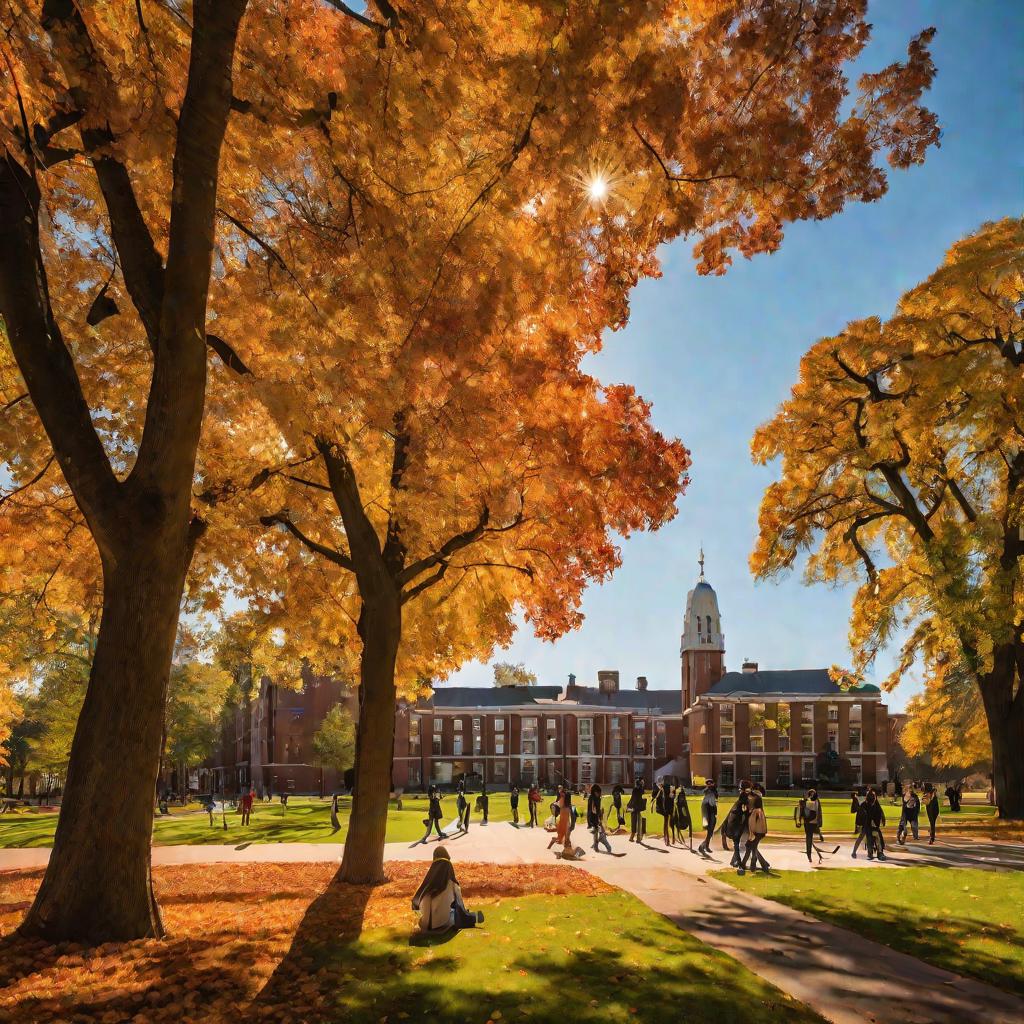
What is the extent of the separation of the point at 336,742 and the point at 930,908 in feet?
203

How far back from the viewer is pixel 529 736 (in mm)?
90125

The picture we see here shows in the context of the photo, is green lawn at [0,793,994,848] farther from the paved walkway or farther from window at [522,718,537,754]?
window at [522,718,537,754]

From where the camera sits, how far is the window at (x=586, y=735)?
296ft

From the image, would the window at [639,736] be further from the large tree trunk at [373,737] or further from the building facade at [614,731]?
the large tree trunk at [373,737]

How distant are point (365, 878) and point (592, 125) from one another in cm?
1174

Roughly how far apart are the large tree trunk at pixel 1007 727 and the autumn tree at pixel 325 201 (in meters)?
22.0

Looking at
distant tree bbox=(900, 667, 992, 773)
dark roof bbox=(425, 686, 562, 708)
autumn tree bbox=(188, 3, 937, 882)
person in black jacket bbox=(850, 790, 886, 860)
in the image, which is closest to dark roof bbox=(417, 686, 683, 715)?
dark roof bbox=(425, 686, 562, 708)

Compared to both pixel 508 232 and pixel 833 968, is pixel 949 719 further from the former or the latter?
pixel 508 232

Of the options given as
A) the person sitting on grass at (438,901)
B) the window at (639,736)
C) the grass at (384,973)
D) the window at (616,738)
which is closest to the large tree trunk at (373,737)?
the grass at (384,973)

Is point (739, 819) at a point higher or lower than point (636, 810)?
higher

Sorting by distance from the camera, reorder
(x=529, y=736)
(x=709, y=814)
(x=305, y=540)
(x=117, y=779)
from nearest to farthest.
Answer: (x=117, y=779) → (x=305, y=540) → (x=709, y=814) → (x=529, y=736)

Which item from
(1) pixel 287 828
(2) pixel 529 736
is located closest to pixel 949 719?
(1) pixel 287 828

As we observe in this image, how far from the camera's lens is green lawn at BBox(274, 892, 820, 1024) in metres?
6.73

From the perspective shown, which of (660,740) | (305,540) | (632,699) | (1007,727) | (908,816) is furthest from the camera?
(632,699)
